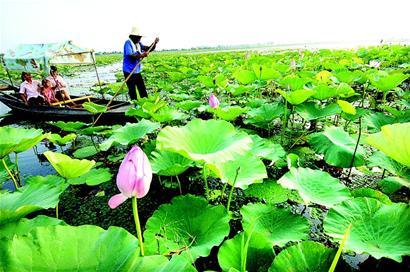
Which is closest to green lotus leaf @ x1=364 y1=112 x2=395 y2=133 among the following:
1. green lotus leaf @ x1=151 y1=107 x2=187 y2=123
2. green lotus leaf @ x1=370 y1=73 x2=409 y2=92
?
green lotus leaf @ x1=370 y1=73 x2=409 y2=92

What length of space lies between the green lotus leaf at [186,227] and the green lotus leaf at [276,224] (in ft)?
0.46

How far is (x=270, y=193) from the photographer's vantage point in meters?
1.88

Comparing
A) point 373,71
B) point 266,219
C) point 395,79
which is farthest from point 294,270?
point 373,71

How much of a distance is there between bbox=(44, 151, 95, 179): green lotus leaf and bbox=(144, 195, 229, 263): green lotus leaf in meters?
0.49

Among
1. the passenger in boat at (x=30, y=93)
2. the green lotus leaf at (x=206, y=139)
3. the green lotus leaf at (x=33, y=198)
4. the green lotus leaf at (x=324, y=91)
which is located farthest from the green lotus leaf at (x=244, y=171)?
the passenger in boat at (x=30, y=93)

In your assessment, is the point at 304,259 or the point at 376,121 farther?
the point at 376,121

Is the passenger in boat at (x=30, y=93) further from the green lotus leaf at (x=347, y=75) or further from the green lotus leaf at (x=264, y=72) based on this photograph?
the green lotus leaf at (x=347, y=75)

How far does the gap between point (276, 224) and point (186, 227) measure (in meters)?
0.46

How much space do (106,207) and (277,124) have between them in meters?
2.44

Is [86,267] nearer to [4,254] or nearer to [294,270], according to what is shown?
[4,254]

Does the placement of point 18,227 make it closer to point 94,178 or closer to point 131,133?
point 94,178

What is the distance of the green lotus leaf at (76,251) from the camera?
2.39 ft

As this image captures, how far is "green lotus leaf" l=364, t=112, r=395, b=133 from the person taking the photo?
223 centimetres

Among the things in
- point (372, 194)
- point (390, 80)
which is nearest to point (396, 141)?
point (372, 194)
